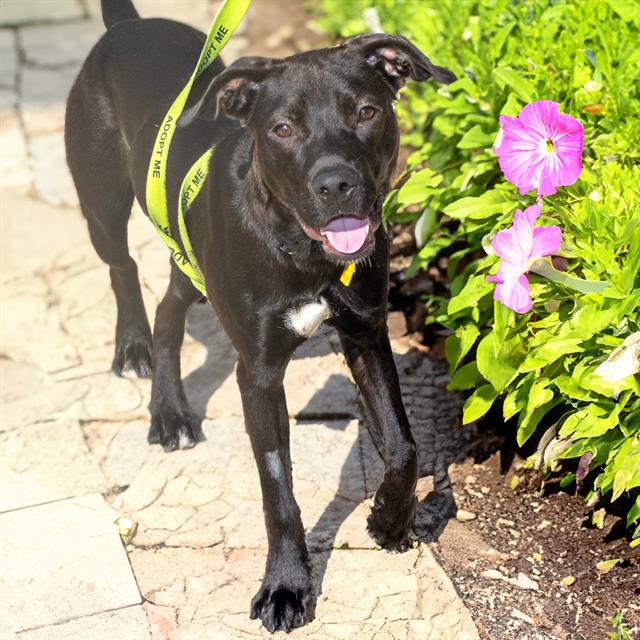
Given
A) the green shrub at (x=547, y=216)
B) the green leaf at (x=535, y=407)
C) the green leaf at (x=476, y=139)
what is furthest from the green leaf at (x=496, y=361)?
the green leaf at (x=476, y=139)

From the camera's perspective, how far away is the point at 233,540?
14.1ft

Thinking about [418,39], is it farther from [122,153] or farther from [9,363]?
[9,363]

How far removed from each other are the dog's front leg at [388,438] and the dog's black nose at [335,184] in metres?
0.67

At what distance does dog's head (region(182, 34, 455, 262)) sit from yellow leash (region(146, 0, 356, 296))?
0.33m

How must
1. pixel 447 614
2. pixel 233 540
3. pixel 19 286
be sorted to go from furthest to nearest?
pixel 19 286 → pixel 233 540 → pixel 447 614

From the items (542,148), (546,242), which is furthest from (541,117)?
(546,242)

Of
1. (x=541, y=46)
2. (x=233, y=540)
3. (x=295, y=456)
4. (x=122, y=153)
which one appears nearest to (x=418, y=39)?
(x=541, y=46)

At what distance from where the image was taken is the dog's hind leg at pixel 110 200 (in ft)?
16.3

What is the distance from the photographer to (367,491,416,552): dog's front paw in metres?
4.08

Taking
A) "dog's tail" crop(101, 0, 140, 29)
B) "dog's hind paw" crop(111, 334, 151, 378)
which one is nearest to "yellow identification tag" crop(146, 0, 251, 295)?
"dog's hind paw" crop(111, 334, 151, 378)

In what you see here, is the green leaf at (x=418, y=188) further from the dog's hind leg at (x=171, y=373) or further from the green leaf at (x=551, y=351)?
the green leaf at (x=551, y=351)

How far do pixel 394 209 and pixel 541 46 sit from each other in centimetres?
97

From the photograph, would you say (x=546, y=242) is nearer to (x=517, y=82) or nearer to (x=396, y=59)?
(x=396, y=59)

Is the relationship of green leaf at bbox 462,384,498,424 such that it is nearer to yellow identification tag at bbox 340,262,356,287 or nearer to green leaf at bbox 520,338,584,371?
green leaf at bbox 520,338,584,371
